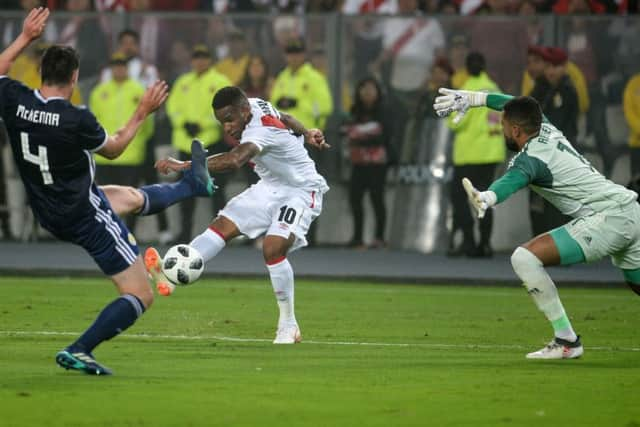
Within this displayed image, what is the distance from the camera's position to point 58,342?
40.2 ft

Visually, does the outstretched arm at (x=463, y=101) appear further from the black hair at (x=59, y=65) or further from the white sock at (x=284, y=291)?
the black hair at (x=59, y=65)

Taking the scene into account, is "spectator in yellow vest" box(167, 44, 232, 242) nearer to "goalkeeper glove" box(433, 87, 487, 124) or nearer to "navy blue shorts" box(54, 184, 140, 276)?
"goalkeeper glove" box(433, 87, 487, 124)

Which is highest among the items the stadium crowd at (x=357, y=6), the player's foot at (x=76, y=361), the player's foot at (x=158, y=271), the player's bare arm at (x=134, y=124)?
the player's bare arm at (x=134, y=124)

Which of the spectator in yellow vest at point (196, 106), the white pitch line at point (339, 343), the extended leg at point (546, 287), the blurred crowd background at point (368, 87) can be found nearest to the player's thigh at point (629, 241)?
the extended leg at point (546, 287)

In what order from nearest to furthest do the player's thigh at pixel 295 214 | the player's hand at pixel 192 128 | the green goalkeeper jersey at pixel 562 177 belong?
the green goalkeeper jersey at pixel 562 177 → the player's thigh at pixel 295 214 → the player's hand at pixel 192 128

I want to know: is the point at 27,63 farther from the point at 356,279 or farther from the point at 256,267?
the point at 356,279

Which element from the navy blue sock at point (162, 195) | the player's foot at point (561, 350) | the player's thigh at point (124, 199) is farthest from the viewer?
the player's foot at point (561, 350)

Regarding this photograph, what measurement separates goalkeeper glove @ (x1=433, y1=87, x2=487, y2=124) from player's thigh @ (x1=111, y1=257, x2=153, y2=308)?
3.19 meters

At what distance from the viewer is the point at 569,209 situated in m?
11.9

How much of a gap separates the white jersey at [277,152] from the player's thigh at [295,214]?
0.10 metres

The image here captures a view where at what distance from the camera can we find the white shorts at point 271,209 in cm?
1302

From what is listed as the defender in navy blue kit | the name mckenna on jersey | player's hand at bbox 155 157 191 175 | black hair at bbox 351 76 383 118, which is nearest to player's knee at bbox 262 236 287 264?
player's hand at bbox 155 157 191 175

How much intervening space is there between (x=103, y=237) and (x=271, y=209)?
3.27m

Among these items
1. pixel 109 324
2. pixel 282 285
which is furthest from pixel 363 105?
pixel 109 324
